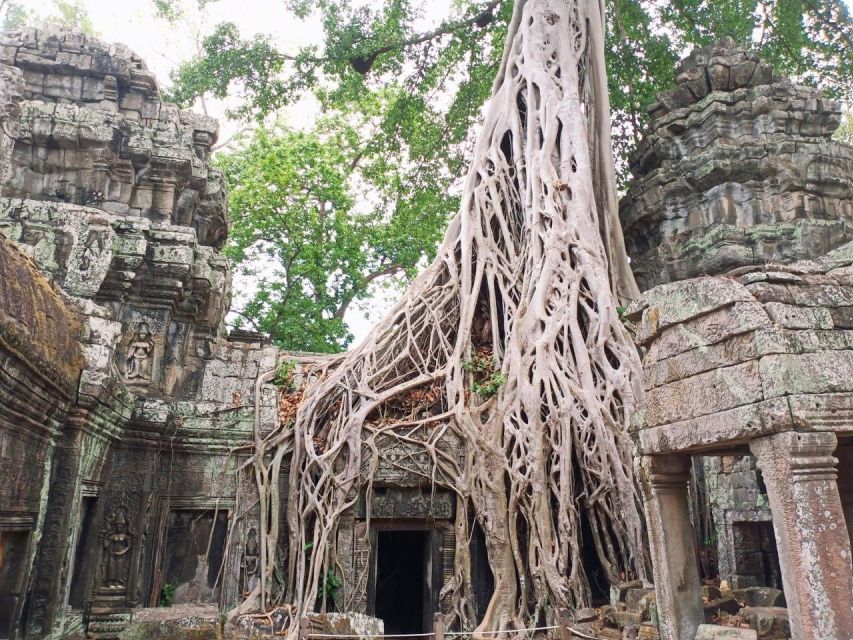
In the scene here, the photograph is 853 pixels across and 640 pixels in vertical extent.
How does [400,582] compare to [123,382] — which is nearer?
[123,382]

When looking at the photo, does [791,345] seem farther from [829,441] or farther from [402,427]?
[402,427]

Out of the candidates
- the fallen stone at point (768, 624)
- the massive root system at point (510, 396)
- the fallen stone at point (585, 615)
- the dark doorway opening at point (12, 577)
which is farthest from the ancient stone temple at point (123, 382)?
the fallen stone at point (768, 624)

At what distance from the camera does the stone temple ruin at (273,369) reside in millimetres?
2861

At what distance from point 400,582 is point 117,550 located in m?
4.12

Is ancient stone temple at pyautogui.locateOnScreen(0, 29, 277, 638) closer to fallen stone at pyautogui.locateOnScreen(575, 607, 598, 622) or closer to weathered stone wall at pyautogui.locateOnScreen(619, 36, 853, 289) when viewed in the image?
fallen stone at pyautogui.locateOnScreen(575, 607, 598, 622)

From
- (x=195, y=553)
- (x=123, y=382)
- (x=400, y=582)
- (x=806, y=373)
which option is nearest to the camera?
(x=806, y=373)

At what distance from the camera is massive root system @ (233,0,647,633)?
17.5 ft

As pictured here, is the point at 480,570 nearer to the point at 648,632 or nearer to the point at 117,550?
the point at 648,632

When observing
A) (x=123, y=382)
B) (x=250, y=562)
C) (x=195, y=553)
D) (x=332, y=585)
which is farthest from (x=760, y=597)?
(x=123, y=382)

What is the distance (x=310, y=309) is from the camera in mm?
12031

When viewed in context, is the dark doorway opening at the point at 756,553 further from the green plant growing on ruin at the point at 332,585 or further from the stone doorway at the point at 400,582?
the stone doorway at the point at 400,582

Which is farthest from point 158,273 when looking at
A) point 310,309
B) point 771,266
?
point 310,309

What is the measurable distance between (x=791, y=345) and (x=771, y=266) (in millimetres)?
435

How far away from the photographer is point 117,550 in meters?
5.02
